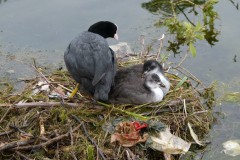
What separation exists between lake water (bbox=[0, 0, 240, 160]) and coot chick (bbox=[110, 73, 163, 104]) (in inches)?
30.2

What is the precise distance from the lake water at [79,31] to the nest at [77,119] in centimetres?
47

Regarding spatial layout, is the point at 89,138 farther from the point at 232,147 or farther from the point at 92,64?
the point at 232,147

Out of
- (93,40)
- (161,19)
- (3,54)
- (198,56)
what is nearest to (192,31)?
(198,56)

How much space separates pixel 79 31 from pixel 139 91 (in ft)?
6.18

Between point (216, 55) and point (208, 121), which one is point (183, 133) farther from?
point (216, 55)

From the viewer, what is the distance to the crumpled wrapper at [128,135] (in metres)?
4.98

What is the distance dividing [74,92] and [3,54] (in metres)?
1.61

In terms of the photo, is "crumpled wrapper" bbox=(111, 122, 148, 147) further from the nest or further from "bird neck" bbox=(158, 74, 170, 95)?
"bird neck" bbox=(158, 74, 170, 95)

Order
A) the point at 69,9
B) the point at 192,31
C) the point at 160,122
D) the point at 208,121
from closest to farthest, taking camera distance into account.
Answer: the point at 160,122, the point at 208,121, the point at 192,31, the point at 69,9

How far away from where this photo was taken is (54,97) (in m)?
5.63

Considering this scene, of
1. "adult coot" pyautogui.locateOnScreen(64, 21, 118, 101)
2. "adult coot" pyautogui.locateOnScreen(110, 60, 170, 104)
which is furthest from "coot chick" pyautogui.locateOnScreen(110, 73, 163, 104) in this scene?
"adult coot" pyautogui.locateOnScreen(64, 21, 118, 101)

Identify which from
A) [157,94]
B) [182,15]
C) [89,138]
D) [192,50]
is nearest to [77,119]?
[89,138]

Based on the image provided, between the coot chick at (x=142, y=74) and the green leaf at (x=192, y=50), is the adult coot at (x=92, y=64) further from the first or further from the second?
the green leaf at (x=192, y=50)

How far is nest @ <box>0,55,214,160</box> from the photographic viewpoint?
16.3ft
